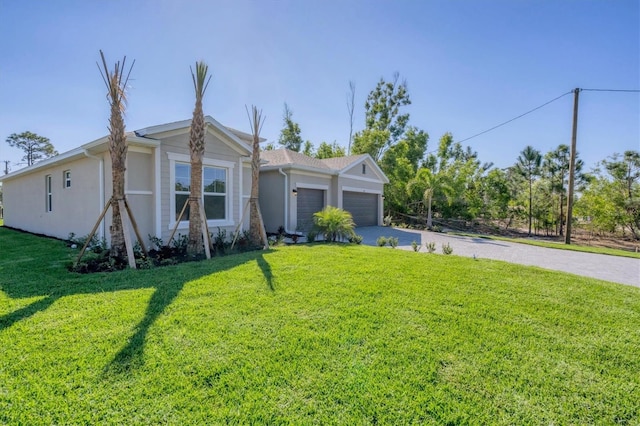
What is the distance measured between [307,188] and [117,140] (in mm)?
8356

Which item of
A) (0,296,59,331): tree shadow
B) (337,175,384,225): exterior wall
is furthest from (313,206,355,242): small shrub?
(0,296,59,331): tree shadow

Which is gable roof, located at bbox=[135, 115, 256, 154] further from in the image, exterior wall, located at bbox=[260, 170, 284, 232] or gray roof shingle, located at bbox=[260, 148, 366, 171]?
exterior wall, located at bbox=[260, 170, 284, 232]

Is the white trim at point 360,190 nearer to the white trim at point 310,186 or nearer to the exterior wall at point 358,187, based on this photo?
the exterior wall at point 358,187

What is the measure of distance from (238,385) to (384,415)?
1.26 m

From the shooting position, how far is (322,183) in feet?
48.9

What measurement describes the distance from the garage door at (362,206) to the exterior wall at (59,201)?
430 inches

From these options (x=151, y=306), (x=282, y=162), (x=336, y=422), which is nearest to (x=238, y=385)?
(x=336, y=422)

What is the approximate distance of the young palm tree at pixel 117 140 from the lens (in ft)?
22.1

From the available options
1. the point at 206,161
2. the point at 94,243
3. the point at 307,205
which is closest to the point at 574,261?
the point at 307,205

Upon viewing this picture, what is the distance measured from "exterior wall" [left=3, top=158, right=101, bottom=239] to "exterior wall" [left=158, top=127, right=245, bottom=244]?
216 cm

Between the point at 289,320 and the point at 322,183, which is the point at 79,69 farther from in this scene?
the point at 289,320

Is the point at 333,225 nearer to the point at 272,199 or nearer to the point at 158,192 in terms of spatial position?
the point at 272,199

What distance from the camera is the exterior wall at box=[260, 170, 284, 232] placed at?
13102mm

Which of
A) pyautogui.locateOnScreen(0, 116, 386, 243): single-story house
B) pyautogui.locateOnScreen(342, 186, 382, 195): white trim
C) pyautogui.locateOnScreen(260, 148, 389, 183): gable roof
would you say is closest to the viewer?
pyautogui.locateOnScreen(0, 116, 386, 243): single-story house
